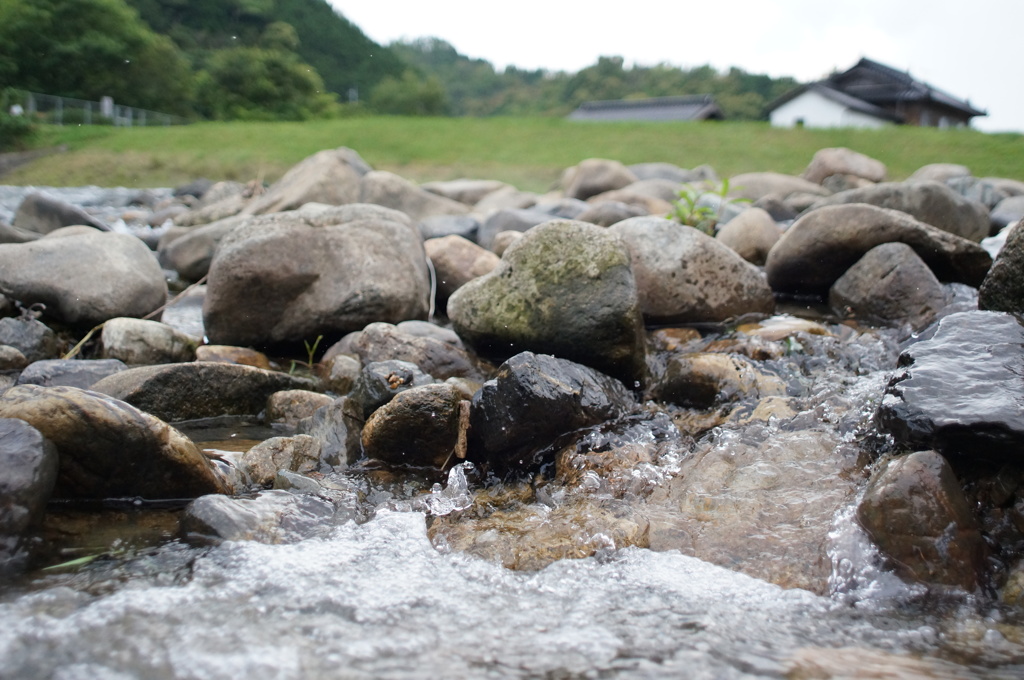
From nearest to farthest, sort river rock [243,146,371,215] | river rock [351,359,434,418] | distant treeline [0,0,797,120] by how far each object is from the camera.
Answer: river rock [351,359,434,418] < river rock [243,146,371,215] < distant treeline [0,0,797,120]

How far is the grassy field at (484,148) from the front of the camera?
20.3 metres

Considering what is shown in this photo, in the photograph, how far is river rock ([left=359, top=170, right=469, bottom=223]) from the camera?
34.4ft

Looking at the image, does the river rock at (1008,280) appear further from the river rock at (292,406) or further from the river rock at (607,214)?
the river rock at (607,214)

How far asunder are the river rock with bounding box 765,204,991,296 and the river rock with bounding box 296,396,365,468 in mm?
3821

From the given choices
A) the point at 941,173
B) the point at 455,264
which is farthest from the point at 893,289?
the point at 941,173

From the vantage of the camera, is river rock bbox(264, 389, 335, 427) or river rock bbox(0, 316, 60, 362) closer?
river rock bbox(264, 389, 335, 427)

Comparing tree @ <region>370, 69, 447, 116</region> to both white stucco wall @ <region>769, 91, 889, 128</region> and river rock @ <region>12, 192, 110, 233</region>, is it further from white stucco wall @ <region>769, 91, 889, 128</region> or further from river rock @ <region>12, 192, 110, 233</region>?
river rock @ <region>12, 192, 110, 233</region>

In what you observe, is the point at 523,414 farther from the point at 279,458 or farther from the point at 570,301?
the point at 279,458

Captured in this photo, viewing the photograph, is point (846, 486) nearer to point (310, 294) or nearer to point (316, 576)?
point (316, 576)

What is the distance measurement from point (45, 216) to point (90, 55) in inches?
901

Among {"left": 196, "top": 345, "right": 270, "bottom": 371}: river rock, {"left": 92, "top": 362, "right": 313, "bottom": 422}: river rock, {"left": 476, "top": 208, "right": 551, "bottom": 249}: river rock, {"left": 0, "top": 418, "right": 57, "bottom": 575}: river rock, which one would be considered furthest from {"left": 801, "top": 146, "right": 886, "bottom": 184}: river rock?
{"left": 0, "top": 418, "right": 57, "bottom": 575}: river rock

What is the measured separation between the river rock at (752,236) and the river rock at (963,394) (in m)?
3.88

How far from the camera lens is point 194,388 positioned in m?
3.88

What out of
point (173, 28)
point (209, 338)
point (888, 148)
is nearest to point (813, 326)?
point (209, 338)
